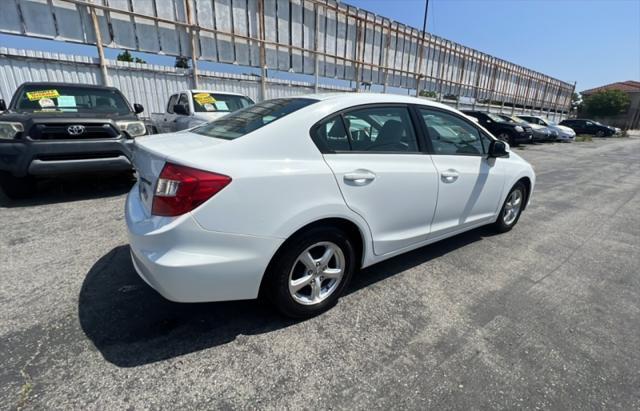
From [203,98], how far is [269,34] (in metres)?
6.82

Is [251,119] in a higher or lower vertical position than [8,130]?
higher

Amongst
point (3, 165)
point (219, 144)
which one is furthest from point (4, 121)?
point (219, 144)

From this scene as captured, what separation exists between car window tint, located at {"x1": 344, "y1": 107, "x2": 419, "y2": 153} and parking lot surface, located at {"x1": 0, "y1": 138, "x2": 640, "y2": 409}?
1.20 metres

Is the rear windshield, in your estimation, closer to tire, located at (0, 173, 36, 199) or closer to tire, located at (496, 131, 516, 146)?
tire, located at (0, 173, 36, 199)

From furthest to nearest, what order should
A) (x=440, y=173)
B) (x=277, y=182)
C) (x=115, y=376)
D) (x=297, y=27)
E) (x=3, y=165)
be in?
(x=297, y=27) → (x=3, y=165) → (x=440, y=173) → (x=277, y=182) → (x=115, y=376)

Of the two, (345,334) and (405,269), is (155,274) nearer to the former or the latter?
(345,334)

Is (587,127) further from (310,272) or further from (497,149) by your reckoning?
(310,272)

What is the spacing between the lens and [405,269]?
3.06m

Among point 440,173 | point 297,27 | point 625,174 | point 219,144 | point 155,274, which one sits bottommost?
point 625,174

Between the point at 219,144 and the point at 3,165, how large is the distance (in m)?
3.91

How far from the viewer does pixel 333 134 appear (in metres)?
2.23

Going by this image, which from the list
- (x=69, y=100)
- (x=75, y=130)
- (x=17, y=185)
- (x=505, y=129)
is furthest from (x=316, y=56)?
(x=17, y=185)

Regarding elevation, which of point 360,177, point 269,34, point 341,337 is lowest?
point 341,337

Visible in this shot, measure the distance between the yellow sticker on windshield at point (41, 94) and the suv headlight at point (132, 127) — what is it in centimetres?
137
